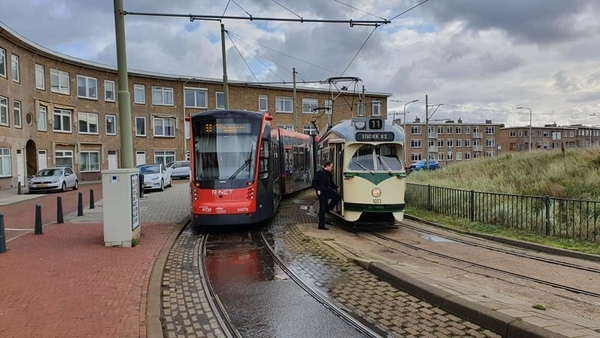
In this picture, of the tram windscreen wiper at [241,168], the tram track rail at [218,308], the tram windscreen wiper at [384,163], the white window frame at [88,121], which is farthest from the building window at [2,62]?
the tram track rail at [218,308]

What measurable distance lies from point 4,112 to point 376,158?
26663 millimetres

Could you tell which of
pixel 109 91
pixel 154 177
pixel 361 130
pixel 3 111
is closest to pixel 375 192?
pixel 361 130

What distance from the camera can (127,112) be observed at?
1033 centimetres

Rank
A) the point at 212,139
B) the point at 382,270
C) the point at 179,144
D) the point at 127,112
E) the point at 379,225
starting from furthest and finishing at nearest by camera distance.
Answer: the point at 179,144 < the point at 379,225 < the point at 212,139 < the point at 127,112 < the point at 382,270

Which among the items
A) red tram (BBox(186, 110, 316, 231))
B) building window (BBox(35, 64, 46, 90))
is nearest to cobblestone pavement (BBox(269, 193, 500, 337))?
red tram (BBox(186, 110, 316, 231))

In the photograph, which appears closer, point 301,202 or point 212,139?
point 212,139

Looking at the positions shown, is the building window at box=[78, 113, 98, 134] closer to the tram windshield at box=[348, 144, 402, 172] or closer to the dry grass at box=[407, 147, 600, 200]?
the dry grass at box=[407, 147, 600, 200]

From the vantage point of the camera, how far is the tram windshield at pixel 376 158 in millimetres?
12047

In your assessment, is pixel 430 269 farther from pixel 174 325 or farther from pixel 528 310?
pixel 174 325

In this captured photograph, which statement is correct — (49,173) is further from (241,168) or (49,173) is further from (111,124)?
(241,168)

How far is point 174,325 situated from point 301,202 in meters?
13.9

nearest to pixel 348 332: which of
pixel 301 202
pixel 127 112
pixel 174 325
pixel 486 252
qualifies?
pixel 174 325

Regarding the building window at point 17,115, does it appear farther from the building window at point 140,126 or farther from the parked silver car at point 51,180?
the building window at point 140,126

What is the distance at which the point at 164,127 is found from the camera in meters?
45.7
